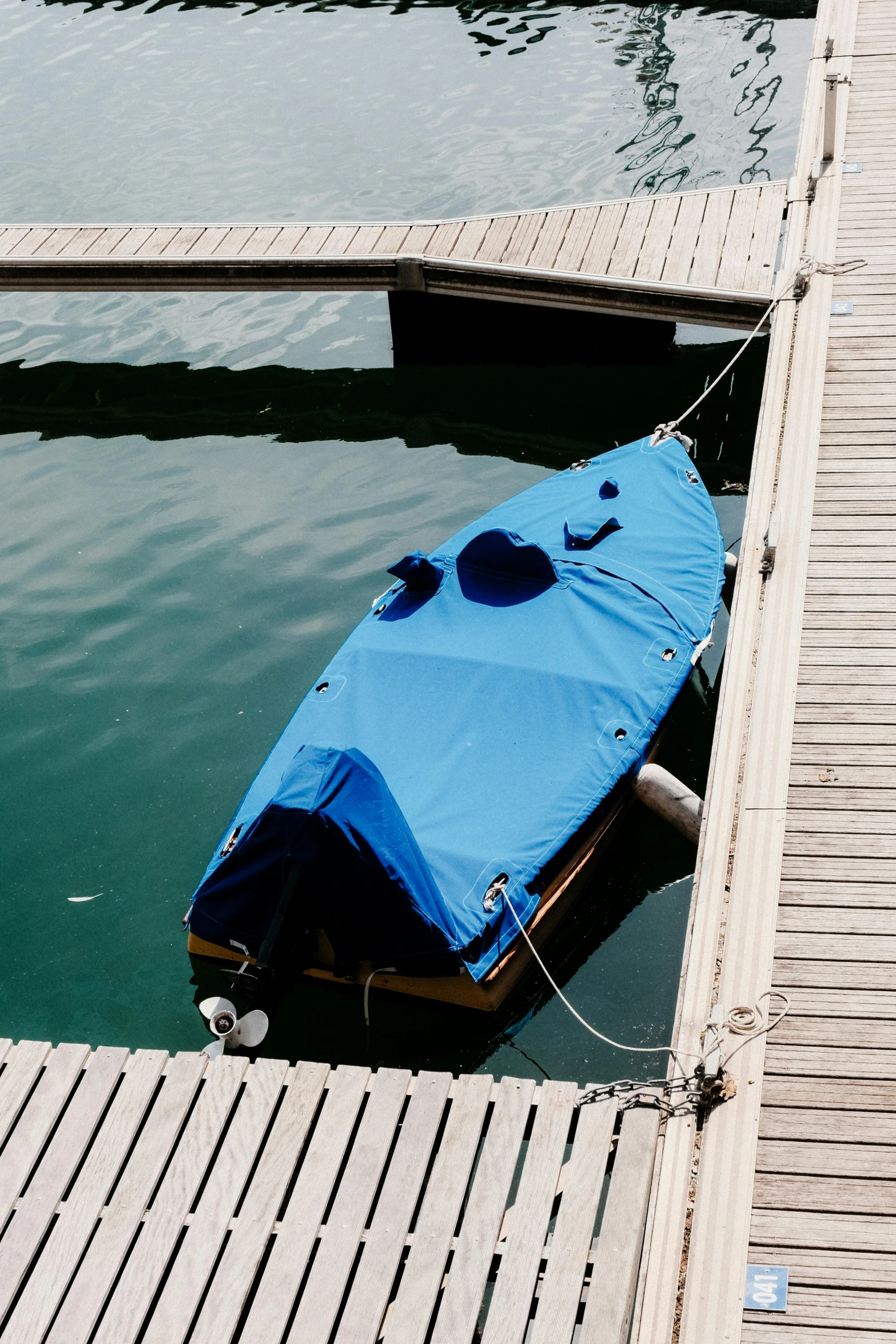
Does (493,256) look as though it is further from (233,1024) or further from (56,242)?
A: (233,1024)

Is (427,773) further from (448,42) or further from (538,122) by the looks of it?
(448,42)

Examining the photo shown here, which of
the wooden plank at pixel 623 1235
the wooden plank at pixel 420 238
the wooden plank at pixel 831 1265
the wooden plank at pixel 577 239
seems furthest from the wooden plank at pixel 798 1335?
the wooden plank at pixel 420 238

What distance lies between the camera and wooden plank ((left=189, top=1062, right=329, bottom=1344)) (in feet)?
15.1

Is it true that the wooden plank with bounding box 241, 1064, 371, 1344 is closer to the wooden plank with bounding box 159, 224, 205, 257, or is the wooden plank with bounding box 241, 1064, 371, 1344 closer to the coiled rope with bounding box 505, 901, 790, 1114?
the coiled rope with bounding box 505, 901, 790, 1114

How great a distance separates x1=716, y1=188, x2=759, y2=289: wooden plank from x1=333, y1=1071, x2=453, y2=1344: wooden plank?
815 centimetres

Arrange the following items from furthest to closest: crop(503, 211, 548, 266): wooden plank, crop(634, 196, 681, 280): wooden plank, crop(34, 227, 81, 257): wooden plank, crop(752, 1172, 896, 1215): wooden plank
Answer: crop(34, 227, 81, 257): wooden plank, crop(503, 211, 548, 266): wooden plank, crop(634, 196, 681, 280): wooden plank, crop(752, 1172, 896, 1215): wooden plank

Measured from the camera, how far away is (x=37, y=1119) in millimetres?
5387

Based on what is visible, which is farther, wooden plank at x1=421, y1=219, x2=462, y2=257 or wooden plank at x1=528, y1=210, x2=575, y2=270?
wooden plank at x1=421, y1=219, x2=462, y2=257

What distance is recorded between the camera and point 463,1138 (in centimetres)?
500

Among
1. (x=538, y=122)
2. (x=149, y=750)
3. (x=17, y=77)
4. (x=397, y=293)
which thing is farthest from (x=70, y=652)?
(x=17, y=77)

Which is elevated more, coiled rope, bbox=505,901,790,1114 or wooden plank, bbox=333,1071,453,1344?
coiled rope, bbox=505,901,790,1114

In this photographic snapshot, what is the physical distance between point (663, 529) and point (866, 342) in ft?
7.14

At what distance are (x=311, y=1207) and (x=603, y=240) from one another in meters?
9.79

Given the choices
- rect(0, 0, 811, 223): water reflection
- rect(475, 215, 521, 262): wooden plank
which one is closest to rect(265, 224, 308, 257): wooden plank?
rect(475, 215, 521, 262): wooden plank
